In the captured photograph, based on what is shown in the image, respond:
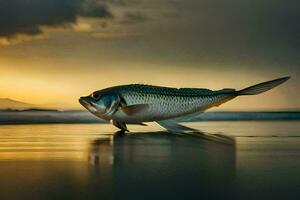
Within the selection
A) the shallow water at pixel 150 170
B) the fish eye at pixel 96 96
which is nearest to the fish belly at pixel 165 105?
the fish eye at pixel 96 96

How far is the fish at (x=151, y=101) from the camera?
3.46 m

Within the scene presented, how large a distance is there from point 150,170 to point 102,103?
1.80 meters

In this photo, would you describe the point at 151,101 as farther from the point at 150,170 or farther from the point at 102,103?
the point at 150,170

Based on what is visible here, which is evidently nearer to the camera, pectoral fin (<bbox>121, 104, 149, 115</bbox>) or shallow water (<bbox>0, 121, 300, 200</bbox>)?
shallow water (<bbox>0, 121, 300, 200</bbox>)

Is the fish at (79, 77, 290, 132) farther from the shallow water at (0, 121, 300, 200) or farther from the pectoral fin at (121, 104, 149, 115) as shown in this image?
the shallow water at (0, 121, 300, 200)

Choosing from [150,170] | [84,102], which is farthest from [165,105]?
[150,170]

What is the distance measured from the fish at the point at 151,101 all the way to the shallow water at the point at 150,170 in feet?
2.60

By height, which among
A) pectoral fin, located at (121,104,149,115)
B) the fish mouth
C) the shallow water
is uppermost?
the fish mouth

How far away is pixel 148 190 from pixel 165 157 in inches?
28.3

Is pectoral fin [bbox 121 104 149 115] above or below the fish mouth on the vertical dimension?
below

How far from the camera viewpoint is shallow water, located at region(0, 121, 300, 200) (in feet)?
4.33

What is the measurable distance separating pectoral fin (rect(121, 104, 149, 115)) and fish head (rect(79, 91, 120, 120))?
7 centimetres

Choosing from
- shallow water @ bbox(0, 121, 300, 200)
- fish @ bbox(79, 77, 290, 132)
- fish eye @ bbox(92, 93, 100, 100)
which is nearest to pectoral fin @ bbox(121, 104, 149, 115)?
fish @ bbox(79, 77, 290, 132)

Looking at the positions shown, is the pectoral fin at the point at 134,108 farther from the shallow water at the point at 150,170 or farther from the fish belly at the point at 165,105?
the shallow water at the point at 150,170
